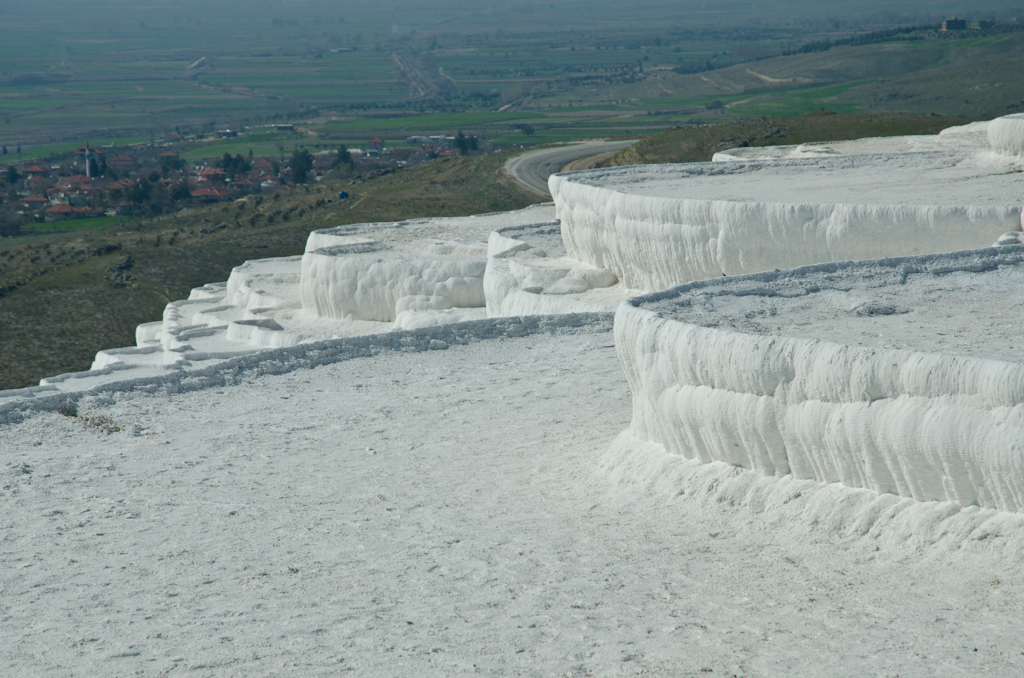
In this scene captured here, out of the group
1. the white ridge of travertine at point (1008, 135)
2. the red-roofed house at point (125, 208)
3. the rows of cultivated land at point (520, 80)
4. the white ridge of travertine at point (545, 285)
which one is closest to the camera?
the white ridge of travertine at point (545, 285)

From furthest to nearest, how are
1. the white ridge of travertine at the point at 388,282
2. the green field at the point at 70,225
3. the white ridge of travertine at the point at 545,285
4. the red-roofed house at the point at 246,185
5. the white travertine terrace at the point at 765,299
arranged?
the red-roofed house at the point at 246,185
the green field at the point at 70,225
the white ridge of travertine at the point at 388,282
the white ridge of travertine at the point at 545,285
the white travertine terrace at the point at 765,299

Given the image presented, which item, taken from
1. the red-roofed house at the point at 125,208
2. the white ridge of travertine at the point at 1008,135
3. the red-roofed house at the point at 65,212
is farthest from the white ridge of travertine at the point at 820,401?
the red-roofed house at the point at 125,208

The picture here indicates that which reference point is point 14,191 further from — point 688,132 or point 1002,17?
point 1002,17

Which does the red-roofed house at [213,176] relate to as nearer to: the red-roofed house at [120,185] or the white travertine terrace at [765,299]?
the red-roofed house at [120,185]

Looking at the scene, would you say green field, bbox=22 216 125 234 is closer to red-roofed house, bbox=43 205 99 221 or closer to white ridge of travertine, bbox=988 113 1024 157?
red-roofed house, bbox=43 205 99 221

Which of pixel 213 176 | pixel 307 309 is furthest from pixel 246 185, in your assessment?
pixel 307 309

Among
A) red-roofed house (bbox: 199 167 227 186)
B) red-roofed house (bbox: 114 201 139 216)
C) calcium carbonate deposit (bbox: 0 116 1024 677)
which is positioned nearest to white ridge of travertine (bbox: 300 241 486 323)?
calcium carbonate deposit (bbox: 0 116 1024 677)

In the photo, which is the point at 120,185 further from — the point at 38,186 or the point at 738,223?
the point at 738,223
